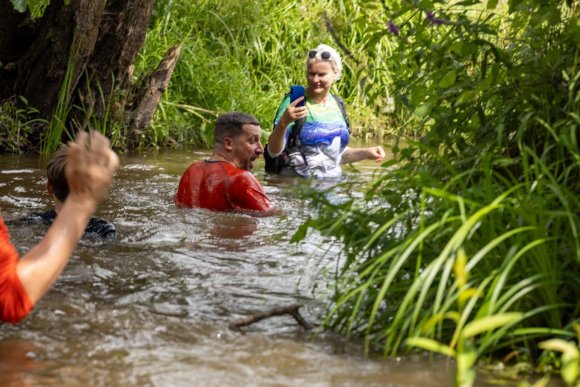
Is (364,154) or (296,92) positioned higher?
(296,92)

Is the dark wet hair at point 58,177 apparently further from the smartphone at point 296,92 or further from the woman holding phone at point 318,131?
the woman holding phone at point 318,131

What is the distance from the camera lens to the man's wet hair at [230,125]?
7.75 metres

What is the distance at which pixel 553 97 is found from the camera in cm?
447

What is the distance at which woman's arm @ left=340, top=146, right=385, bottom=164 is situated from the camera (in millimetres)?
8984

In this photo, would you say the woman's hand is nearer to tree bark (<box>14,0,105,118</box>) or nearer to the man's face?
the man's face

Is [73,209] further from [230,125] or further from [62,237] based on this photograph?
Result: [230,125]

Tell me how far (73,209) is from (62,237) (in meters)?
0.11

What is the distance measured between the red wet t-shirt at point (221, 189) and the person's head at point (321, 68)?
90.1 inches

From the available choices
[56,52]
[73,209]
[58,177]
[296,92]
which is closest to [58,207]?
[58,177]

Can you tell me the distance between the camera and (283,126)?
8.62 m

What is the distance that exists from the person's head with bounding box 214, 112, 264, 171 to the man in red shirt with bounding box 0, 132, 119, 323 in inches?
165

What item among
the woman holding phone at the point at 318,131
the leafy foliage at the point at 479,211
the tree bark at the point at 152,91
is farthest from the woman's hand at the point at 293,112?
the tree bark at the point at 152,91

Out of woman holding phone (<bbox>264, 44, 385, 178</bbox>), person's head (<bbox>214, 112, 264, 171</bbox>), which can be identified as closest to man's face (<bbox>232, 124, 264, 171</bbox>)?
person's head (<bbox>214, 112, 264, 171</bbox>)

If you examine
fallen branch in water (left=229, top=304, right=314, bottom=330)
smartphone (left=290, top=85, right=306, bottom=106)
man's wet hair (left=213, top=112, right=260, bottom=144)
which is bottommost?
fallen branch in water (left=229, top=304, right=314, bottom=330)
